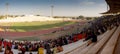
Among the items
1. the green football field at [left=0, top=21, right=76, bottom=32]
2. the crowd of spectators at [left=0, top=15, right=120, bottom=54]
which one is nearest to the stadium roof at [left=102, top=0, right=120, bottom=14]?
the crowd of spectators at [left=0, top=15, right=120, bottom=54]

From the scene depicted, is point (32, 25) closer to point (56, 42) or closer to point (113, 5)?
point (56, 42)

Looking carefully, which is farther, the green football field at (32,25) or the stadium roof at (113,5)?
the stadium roof at (113,5)

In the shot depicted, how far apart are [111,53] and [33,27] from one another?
0.31 m

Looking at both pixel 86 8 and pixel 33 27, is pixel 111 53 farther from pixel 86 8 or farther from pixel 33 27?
pixel 33 27

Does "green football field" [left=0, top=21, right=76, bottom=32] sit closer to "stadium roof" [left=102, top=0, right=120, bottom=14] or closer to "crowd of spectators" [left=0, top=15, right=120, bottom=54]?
"crowd of spectators" [left=0, top=15, right=120, bottom=54]

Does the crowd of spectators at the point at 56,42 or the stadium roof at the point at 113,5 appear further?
the stadium roof at the point at 113,5

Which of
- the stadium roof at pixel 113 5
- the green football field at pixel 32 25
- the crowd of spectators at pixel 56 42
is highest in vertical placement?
the stadium roof at pixel 113 5

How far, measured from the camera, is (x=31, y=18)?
2.97 ft

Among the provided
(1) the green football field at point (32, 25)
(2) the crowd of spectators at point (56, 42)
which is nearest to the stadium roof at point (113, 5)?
(2) the crowd of spectators at point (56, 42)

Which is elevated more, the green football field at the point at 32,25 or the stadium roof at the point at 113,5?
the stadium roof at the point at 113,5

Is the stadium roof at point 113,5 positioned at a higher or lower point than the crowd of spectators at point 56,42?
higher

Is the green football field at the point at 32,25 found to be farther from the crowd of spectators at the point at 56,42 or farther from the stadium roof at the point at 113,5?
the stadium roof at the point at 113,5

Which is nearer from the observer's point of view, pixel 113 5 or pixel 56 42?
pixel 56 42

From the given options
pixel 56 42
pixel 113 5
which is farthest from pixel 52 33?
pixel 113 5
